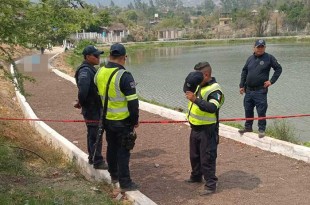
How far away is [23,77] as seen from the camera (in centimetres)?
517

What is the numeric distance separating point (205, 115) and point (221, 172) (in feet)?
4.32

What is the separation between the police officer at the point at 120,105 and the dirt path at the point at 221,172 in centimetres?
63

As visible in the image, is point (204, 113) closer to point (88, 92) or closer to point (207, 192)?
point (207, 192)

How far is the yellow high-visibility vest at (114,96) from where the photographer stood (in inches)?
189

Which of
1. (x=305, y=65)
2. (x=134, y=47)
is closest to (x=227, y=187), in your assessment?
(x=305, y=65)

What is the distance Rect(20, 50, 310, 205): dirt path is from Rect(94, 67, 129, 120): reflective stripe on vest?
1169 millimetres

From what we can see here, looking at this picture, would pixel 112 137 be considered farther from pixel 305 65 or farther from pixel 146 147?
pixel 305 65

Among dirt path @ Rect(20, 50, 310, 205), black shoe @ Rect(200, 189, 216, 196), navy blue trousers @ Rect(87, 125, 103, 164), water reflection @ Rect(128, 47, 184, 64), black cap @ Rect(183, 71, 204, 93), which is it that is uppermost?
black cap @ Rect(183, 71, 204, 93)

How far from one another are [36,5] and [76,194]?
2.30m

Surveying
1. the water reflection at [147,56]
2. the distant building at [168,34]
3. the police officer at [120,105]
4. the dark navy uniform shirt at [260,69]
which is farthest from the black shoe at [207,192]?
the distant building at [168,34]

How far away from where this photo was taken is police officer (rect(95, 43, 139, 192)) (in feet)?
15.6

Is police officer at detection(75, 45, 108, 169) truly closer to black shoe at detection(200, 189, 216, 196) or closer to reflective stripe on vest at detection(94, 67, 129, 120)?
reflective stripe on vest at detection(94, 67, 129, 120)

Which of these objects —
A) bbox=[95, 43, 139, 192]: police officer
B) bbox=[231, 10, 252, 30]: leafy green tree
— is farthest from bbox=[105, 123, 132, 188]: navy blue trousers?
bbox=[231, 10, 252, 30]: leafy green tree

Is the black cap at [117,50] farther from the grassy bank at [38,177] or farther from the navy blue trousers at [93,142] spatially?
the grassy bank at [38,177]
